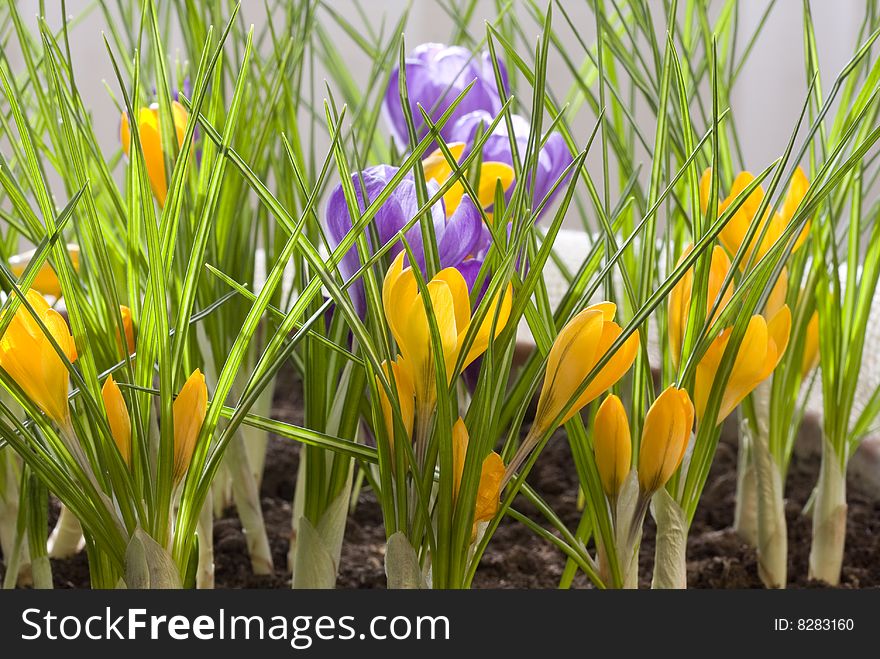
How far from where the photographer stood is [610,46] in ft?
1.29

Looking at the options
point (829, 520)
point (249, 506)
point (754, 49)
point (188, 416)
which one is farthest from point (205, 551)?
point (754, 49)

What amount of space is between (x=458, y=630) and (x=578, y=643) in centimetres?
3

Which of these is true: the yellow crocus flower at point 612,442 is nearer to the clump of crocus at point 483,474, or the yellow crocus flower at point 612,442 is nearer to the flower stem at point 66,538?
the clump of crocus at point 483,474

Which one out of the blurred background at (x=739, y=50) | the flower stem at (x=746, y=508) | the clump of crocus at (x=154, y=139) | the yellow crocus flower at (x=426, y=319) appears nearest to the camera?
the yellow crocus flower at (x=426, y=319)

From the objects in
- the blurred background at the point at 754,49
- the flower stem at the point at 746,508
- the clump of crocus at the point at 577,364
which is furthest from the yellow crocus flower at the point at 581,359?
the blurred background at the point at 754,49

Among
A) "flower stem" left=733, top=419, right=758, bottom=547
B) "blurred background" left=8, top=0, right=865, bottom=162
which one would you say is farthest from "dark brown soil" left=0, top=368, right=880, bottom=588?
"blurred background" left=8, top=0, right=865, bottom=162

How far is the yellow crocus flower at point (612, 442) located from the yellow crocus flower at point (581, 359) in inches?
0.4

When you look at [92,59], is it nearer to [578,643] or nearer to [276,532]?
[276,532]

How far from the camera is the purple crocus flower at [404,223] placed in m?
0.30

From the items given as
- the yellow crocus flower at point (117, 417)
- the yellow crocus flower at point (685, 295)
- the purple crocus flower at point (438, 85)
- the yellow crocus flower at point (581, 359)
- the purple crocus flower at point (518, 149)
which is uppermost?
A: the purple crocus flower at point (438, 85)

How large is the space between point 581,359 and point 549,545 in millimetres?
270

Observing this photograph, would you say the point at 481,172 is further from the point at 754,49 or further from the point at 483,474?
the point at 754,49

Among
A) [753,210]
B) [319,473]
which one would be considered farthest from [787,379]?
[319,473]

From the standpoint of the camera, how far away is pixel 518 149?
398 mm
